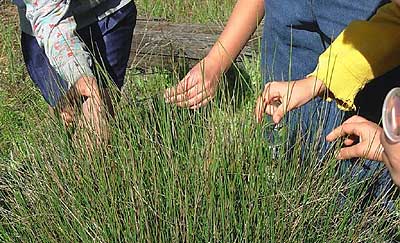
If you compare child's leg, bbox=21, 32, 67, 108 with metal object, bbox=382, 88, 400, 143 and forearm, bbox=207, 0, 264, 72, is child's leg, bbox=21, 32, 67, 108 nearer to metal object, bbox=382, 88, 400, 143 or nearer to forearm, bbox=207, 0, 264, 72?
forearm, bbox=207, 0, 264, 72

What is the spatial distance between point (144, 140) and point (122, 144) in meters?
0.05

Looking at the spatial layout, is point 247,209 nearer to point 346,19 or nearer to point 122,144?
point 122,144

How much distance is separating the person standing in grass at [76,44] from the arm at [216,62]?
20 cm

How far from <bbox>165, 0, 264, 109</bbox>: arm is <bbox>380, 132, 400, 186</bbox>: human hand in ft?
1.71

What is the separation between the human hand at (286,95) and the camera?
1.64 metres

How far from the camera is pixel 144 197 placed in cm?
166

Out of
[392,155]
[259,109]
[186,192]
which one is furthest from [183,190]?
[392,155]

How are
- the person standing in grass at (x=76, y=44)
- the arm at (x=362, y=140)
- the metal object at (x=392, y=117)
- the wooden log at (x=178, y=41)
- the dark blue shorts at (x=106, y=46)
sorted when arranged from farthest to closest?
1. the wooden log at (x=178, y=41)
2. the dark blue shorts at (x=106, y=46)
3. the person standing in grass at (x=76, y=44)
4. the arm at (x=362, y=140)
5. the metal object at (x=392, y=117)

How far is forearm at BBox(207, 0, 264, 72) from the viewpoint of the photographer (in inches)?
78.3

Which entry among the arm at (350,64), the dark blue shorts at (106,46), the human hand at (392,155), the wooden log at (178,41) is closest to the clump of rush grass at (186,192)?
the arm at (350,64)

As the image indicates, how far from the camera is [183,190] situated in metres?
1.67

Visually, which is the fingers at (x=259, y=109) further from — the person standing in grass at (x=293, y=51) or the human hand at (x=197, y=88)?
the human hand at (x=197, y=88)

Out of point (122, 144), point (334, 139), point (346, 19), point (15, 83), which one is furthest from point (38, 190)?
point (15, 83)

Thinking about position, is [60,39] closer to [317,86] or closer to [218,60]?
[218,60]
